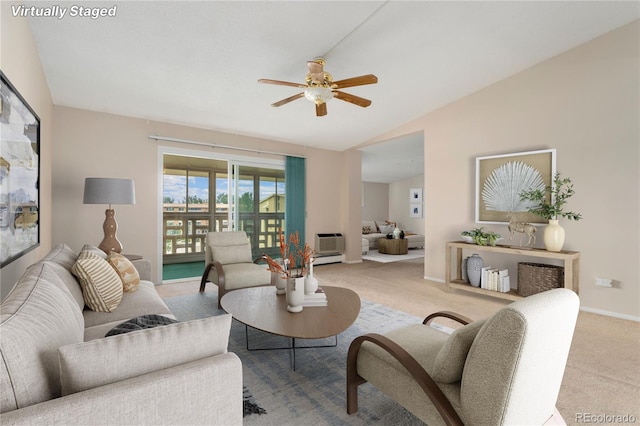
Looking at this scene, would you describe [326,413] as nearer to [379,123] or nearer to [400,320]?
[400,320]

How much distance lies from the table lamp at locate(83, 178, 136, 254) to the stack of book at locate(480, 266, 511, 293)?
4.52 metres

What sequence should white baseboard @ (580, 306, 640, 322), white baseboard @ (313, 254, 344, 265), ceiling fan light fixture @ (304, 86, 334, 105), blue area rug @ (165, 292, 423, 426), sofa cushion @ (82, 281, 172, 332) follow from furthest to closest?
white baseboard @ (313, 254, 344, 265), white baseboard @ (580, 306, 640, 322), ceiling fan light fixture @ (304, 86, 334, 105), sofa cushion @ (82, 281, 172, 332), blue area rug @ (165, 292, 423, 426)

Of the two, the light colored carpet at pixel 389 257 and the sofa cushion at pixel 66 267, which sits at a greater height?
the sofa cushion at pixel 66 267

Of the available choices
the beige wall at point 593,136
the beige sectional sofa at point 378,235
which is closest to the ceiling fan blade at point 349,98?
the beige wall at point 593,136

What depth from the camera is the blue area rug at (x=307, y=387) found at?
1662mm

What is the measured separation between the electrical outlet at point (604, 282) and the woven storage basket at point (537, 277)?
366 millimetres

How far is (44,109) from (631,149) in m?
6.21

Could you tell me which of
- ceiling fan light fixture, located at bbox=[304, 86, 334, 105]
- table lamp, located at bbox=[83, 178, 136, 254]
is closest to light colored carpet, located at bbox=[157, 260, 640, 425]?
table lamp, located at bbox=[83, 178, 136, 254]

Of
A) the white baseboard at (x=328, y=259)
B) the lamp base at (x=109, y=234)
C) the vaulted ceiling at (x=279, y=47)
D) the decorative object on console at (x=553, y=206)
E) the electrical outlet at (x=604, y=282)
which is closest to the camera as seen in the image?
the vaulted ceiling at (x=279, y=47)

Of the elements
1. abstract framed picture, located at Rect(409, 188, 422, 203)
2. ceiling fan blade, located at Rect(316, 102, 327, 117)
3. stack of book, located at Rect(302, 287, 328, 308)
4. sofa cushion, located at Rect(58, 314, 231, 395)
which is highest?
ceiling fan blade, located at Rect(316, 102, 327, 117)

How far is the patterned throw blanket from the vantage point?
128 cm

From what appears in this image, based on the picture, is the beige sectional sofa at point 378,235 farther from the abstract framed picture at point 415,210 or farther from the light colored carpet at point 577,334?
the light colored carpet at point 577,334

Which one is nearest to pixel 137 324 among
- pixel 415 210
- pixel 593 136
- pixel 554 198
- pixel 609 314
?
pixel 554 198
